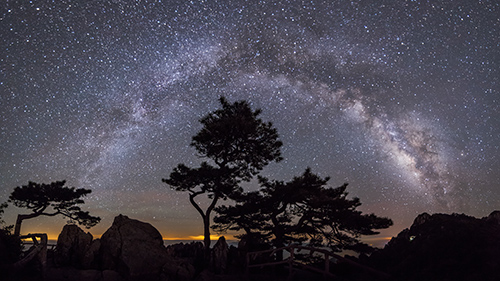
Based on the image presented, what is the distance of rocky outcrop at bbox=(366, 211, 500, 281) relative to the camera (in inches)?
462

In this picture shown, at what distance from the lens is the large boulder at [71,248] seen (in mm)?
20516

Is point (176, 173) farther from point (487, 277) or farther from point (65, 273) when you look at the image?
point (487, 277)

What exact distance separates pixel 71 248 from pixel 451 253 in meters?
21.2

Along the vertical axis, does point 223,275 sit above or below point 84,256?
below

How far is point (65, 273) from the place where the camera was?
1842 centimetres

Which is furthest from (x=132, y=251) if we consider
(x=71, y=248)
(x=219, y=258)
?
(x=219, y=258)

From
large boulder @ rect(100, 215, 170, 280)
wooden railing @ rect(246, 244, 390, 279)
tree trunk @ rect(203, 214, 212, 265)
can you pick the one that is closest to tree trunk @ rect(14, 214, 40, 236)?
large boulder @ rect(100, 215, 170, 280)

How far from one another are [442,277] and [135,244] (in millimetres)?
16764

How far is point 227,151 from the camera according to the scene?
26.8 metres

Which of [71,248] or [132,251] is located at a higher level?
[71,248]

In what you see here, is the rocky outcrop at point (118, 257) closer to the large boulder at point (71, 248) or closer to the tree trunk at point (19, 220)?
the large boulder at point (71, 248)

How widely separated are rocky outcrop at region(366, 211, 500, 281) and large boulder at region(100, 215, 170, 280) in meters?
13.1

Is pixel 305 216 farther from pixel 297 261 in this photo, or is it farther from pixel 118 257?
pixel 118 257

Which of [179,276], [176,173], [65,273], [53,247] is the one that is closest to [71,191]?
[53,247]
